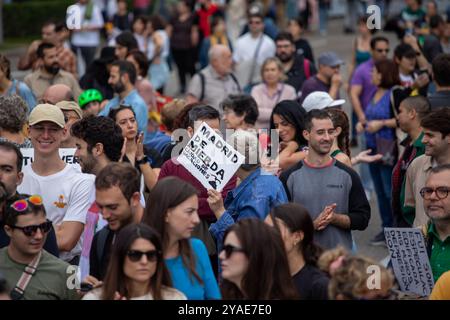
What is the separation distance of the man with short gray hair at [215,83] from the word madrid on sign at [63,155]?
15.8 feet

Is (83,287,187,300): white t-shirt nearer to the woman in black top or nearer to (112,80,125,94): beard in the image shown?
the woman in black top

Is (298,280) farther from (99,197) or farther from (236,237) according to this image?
(99,197)

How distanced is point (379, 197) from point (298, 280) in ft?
19.1

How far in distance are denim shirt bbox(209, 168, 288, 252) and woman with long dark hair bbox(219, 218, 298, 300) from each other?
1.51 metres

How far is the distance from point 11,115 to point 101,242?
2.34 m

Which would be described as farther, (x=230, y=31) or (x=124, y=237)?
(x=230, y=31)

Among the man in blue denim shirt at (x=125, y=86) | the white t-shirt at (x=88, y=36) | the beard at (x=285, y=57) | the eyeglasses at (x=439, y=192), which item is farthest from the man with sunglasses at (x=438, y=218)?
the white t-shirt at (x=88, y=36)

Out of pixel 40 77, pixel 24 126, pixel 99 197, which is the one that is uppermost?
pixel 40 77

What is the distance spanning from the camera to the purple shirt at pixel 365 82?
13.4 m

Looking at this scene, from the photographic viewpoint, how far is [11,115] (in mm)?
8500

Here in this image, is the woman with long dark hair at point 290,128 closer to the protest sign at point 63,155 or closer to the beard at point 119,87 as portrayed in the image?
the protest sign at point 63,155

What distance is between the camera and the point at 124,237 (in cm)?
583

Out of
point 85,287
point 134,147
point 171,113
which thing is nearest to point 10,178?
point 85,287
